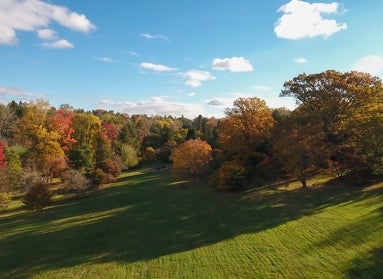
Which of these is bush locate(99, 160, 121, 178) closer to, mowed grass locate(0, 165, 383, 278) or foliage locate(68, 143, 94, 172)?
foliage locate(68, 143, 94, 172)

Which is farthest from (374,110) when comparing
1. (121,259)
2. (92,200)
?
(92,200)

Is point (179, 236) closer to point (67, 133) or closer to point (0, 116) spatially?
point (67, 133)

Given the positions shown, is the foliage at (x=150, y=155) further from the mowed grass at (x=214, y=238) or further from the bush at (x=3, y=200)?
the mowed grass at (x=214, y=238)

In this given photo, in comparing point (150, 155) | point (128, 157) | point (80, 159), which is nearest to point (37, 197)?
point (80, 159)

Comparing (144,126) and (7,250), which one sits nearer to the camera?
(7,250)

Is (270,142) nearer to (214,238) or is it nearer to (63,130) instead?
(214,238)

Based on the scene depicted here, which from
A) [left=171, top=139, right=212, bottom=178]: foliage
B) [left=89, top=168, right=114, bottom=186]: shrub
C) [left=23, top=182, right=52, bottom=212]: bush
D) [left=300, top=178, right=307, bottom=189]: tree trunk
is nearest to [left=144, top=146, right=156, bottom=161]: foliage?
[left=89, top=168, right=114, bottom=186]: shrub

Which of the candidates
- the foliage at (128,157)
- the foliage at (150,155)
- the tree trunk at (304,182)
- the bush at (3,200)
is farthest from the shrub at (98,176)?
the foliage at (150,155)
